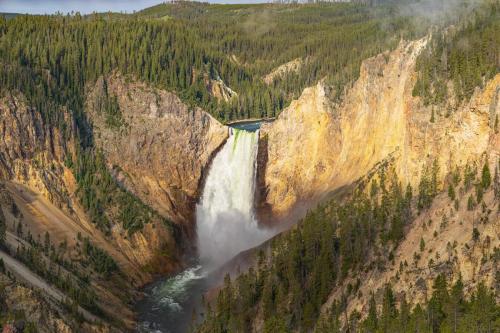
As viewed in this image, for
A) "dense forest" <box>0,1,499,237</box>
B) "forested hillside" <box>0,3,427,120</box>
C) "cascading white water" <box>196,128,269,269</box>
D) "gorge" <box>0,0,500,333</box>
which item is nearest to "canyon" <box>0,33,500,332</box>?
"gorge" <box>0,0,500,333</box>

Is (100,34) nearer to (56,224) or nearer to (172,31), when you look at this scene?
(172,31)

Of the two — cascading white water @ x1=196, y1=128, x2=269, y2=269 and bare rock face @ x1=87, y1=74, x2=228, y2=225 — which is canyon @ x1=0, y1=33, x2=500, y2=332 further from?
cascading white water @ x1=196, y1=128, x2=269, y2=269

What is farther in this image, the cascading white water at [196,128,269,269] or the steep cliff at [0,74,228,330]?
the cascading white water at [196,128,269,269]

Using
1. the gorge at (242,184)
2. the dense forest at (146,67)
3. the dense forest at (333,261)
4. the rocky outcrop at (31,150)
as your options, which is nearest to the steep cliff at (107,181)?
the rocky outcrop at (31,150)

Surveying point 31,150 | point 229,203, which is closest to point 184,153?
point 229,203

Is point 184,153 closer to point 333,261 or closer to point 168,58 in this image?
point 168,58

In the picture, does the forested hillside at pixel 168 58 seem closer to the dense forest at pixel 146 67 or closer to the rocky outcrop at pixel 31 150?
the dense forest at pixel 146 67
